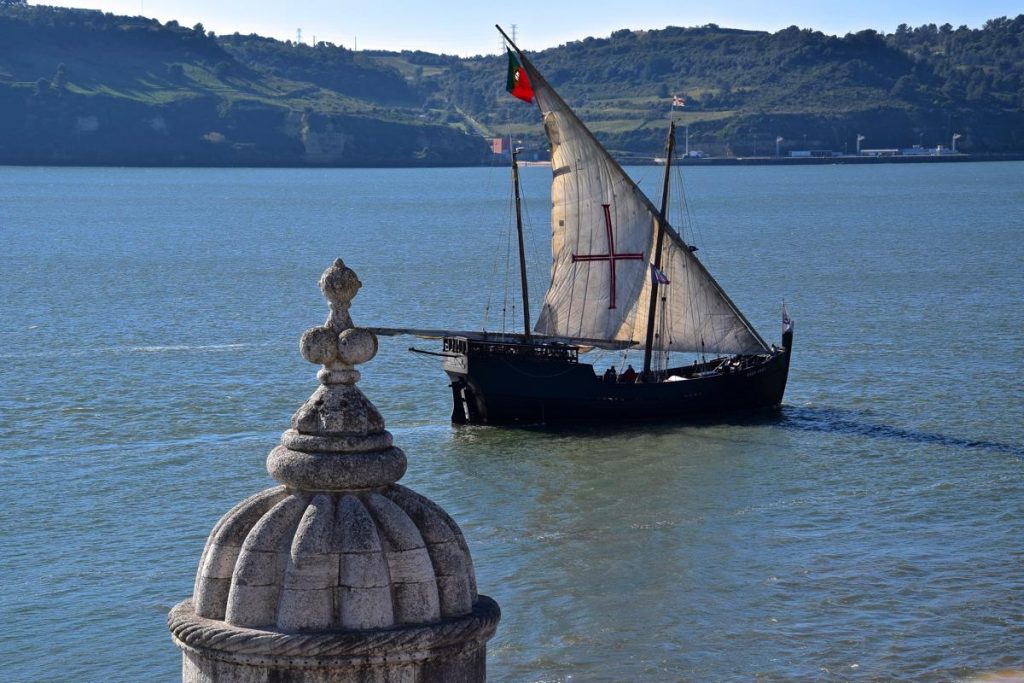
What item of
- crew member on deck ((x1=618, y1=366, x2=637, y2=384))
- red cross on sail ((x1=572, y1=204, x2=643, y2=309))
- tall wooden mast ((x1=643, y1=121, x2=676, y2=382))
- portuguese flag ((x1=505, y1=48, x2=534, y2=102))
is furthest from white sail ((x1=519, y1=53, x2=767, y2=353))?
crew member on deck ((x1=618, y1=366, x2=637, y2=384))

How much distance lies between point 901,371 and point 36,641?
3651 centimetres

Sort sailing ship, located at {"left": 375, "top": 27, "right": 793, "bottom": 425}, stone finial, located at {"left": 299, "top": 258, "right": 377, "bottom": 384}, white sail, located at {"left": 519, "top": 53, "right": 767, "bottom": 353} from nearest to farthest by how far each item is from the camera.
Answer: stone finial, located at {"left": 299, "top": 258, "right": 377, "bottom": 384} < sailing ship, located at {"left": 375, "top": 27, "right": 793, "bottom": 425} < white sail, located at {"left": 519, "top": 53, "right": 767, "bottom": 353}

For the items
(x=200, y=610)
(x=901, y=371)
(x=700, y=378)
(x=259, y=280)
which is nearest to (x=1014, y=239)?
(x=259, y=280)

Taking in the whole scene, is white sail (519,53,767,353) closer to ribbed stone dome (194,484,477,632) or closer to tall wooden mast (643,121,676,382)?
tall wooden mast (643,121,676,382)

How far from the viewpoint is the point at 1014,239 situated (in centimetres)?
12344

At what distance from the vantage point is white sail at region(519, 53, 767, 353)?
52875 millimetres

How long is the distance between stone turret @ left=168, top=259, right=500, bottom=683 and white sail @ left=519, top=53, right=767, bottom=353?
45.2m

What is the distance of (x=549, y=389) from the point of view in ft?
159

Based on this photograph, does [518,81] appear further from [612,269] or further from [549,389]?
[549,389]

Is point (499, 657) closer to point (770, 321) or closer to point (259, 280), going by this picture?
point (770, 321)

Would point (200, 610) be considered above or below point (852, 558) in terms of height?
above

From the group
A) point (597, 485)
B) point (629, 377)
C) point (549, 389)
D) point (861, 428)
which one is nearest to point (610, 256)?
point (629, 377)

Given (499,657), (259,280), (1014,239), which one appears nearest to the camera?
(499,657)

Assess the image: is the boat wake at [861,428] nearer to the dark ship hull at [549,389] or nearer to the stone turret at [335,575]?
the dark ship hull at [549,389]
